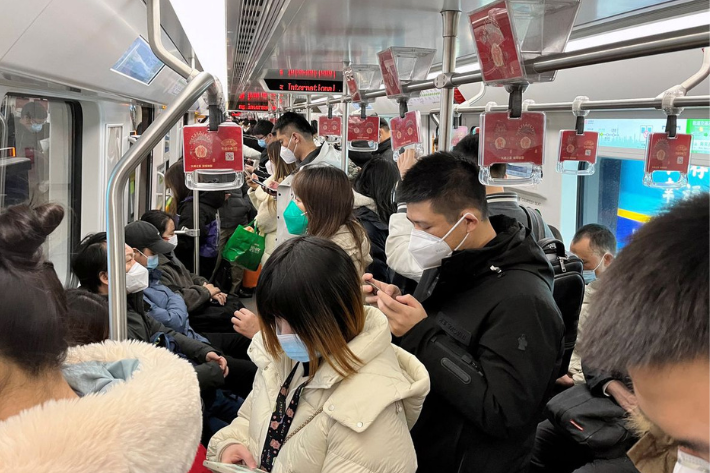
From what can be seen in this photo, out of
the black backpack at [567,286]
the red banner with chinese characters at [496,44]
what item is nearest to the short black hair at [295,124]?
the black backpack at [567,286]

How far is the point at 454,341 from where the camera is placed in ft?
6.20

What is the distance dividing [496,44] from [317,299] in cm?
102

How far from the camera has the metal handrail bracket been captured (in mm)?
1448

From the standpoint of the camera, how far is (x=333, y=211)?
2.96 metres

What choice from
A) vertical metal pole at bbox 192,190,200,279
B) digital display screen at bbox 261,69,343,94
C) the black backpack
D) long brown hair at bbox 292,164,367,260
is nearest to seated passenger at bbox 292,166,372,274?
long brown hair at bbox 292,164,367,260

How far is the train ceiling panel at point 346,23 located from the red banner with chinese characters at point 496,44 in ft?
1.84

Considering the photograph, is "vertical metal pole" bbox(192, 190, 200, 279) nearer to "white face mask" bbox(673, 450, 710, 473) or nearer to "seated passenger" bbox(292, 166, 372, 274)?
"seated passenger" bbox(292, 166, 372, 274)

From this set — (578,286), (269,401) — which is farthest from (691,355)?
(578,286)

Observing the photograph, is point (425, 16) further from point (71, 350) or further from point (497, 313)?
point (71, 350)

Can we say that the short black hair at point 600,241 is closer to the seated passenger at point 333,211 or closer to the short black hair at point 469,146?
the short black hair at point 469,146

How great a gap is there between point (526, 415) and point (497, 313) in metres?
0.31

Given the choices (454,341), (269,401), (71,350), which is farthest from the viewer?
(454,341)

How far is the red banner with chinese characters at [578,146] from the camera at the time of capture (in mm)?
3145

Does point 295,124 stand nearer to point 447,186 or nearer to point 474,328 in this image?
point 447,186
